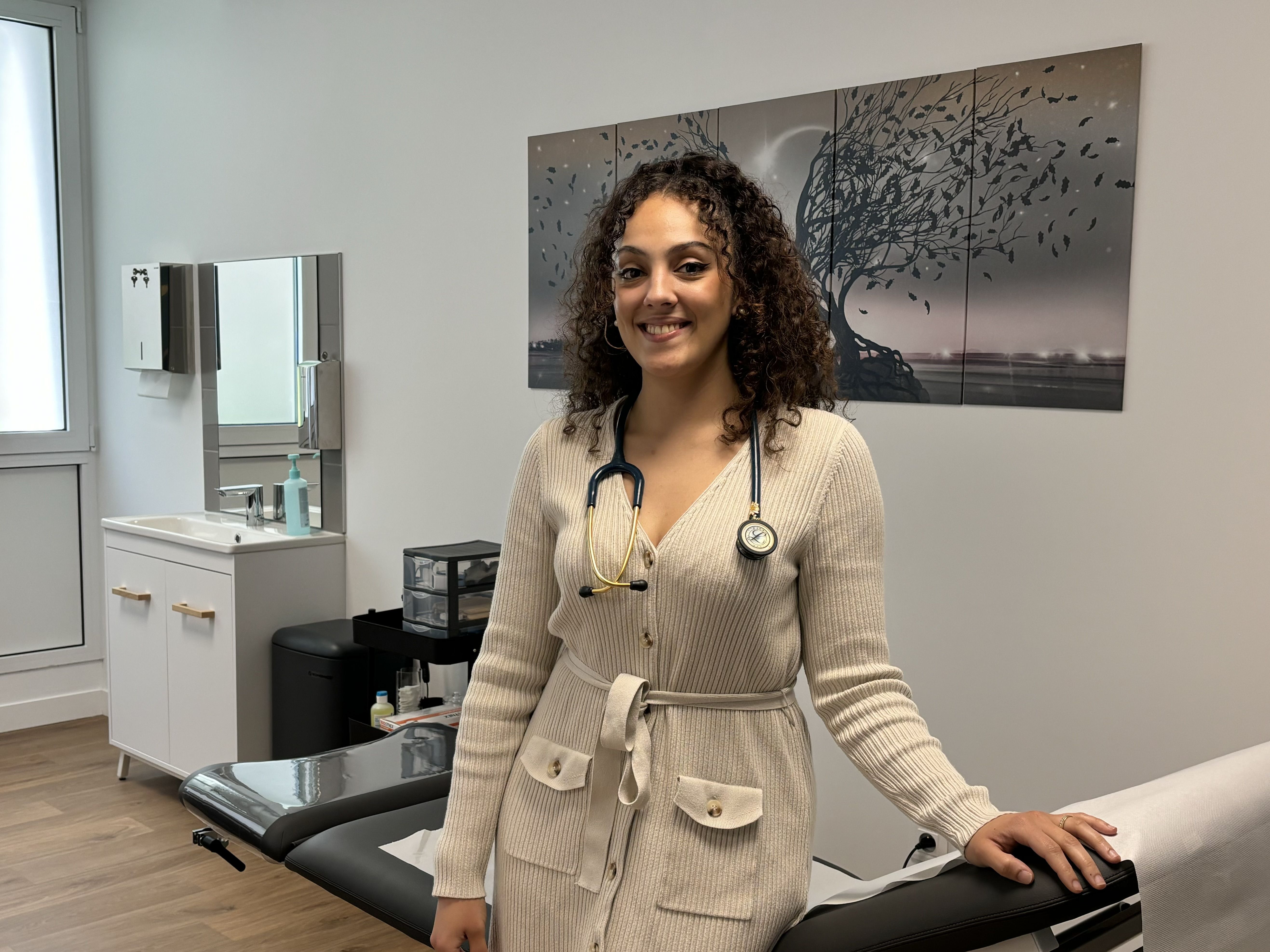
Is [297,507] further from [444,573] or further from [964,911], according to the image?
[964,911]

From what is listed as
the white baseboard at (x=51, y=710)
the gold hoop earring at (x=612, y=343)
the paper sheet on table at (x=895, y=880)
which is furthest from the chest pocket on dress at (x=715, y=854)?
the white baseboard at (x=51, y=710)

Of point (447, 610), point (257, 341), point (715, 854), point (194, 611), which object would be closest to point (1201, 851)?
point (715, 854)

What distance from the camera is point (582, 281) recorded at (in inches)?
57.9

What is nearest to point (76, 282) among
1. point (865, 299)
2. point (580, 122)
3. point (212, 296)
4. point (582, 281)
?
point (212, 296)

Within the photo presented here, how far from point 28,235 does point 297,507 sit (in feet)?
5.94

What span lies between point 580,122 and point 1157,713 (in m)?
1.88

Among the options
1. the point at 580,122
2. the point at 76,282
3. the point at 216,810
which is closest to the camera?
the point at 216,810

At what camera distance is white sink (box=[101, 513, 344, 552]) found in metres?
3.54

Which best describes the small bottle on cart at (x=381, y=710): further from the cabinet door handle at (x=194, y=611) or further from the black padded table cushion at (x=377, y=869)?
the black padded table cushion at (x=377, y=869)

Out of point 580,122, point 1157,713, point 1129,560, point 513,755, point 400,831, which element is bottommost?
point 400,831

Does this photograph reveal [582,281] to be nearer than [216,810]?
Yes

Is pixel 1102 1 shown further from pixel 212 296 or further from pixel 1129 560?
pixel 212 296

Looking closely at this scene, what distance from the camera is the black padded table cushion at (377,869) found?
5.79 ft

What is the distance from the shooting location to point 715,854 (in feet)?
4.08
